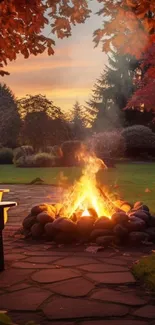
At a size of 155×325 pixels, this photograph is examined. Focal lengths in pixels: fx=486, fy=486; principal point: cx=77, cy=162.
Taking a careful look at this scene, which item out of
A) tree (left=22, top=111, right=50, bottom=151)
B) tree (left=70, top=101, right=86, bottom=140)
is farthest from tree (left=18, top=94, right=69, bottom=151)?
tree (left=70, top=101, right=86, bottom=140)

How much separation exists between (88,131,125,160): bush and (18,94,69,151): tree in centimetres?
312

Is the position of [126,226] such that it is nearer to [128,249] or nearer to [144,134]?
[128,249]

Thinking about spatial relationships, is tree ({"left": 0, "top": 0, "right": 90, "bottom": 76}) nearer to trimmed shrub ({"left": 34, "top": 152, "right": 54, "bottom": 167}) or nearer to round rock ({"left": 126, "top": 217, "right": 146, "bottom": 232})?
round rock ({"left": 126, "top": 217, "right": 146, "bottom": 232})

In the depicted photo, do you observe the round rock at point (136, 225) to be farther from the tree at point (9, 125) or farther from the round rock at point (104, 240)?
the tree at point (9, 125)

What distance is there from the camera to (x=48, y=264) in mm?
6113

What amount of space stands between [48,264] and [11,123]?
1338 inches

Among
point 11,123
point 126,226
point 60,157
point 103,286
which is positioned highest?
point 11,123

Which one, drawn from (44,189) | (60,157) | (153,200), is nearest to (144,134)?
(60,157)

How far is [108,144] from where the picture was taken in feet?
109

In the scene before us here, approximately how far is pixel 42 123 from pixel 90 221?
27664mm

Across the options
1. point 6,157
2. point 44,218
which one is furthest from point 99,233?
point 6,157

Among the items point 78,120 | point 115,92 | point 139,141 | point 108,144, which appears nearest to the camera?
point 108,144

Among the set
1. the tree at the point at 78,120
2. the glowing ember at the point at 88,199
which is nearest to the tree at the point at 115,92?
the tree at the point at 78,120

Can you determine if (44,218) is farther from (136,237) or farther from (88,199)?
(136,237)
